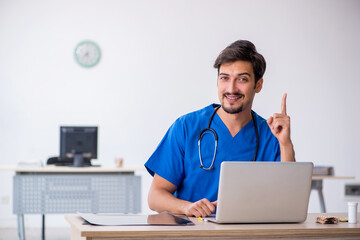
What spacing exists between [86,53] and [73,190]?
1968 millimetres

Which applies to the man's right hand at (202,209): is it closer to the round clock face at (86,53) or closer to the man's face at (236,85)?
the man's face at (236,85)

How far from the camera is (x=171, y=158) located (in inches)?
85.5

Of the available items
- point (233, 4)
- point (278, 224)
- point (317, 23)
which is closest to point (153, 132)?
point (233, 4)

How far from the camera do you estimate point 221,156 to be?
7.11 ft

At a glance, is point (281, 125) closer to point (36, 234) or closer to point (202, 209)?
point (202, 209)

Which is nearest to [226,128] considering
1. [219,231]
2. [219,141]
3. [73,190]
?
[219,141]

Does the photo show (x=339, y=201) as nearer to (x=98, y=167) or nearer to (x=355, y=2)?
(x=355, y=2)

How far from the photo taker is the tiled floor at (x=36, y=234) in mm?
5131

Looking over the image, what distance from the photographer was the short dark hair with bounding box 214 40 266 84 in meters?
2.10

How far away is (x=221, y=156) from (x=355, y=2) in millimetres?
5131

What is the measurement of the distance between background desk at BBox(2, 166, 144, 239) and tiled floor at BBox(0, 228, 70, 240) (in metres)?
0.58

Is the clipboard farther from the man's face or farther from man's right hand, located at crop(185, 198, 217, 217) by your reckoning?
the man's face

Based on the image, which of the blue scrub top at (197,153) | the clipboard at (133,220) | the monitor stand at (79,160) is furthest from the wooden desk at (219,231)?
the monitor stand at (79,160)

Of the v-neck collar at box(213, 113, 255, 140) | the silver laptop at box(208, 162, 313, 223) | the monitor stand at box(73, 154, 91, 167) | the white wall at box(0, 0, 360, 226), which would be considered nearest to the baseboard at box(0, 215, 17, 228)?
the white wall at box(0, 0, 360, 226)
